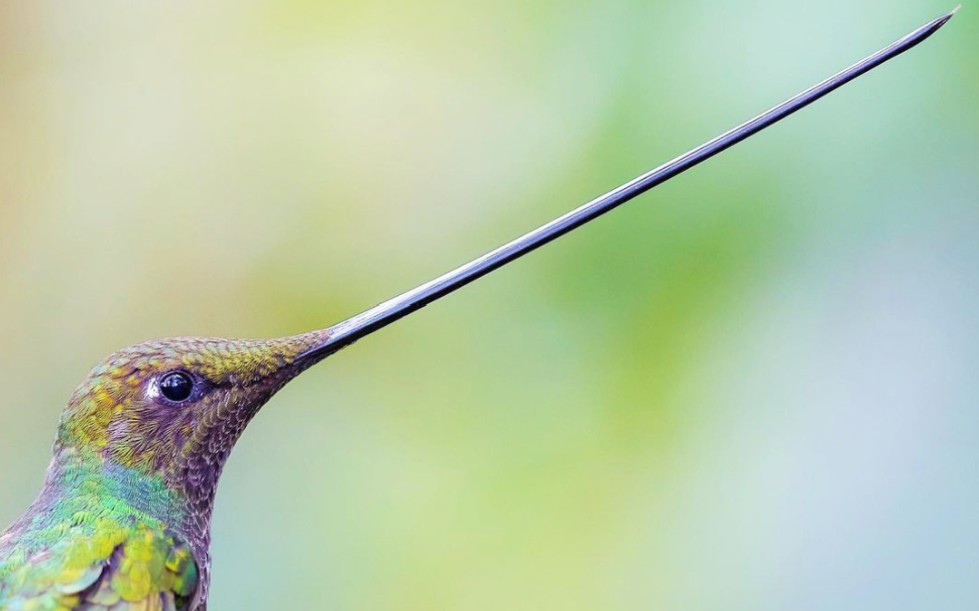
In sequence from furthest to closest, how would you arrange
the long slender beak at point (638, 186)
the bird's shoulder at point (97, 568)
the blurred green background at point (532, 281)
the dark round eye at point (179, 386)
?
the blurred green background at point (532, 281), the dark round eye at point (179, 386), the bird's shoulder at point (97, 568), the long slender beak at point (638, 186)

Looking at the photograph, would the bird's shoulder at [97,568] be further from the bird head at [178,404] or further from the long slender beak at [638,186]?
the long slender beak at [638,186]

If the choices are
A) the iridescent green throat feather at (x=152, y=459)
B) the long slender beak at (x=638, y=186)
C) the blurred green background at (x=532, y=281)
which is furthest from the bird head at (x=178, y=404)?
the blurred green background at (x=532, y=281)

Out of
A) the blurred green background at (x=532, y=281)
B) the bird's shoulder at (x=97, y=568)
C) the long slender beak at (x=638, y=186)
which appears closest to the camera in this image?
the long slender beak at (x=638, y=186)

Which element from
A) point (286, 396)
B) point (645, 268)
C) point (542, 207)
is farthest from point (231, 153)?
point (645, 268)

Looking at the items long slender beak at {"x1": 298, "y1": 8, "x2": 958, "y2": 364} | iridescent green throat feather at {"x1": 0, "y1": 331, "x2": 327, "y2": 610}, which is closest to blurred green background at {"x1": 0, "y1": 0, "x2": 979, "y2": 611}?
iridescent green throat feather at {"x1": 0, "y1": 331, "x2": 327, "y2": 610}

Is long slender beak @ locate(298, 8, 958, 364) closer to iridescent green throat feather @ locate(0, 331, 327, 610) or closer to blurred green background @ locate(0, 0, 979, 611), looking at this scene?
iridescent green throat feather @ locate(0, 331, 327, 610)

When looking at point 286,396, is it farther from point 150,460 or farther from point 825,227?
point 150,460

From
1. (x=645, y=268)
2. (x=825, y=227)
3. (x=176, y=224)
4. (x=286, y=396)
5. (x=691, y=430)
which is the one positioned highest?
(x=176, y=224)
